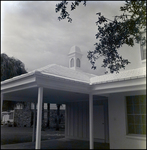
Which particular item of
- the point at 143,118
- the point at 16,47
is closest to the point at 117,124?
the point at 143,118

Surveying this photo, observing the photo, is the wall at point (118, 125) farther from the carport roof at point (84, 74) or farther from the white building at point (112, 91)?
the carport roof at point (84, 74)

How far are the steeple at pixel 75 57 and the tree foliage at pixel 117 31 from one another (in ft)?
5.25

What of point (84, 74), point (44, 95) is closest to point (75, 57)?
point (84, 74)

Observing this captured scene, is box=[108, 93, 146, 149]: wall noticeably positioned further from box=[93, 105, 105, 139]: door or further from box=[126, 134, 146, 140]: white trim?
box=[93, 105, 105, 139]: door

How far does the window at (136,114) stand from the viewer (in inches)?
300

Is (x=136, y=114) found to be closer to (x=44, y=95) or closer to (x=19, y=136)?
(x=44, y=95)

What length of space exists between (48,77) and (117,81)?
8.10 feet

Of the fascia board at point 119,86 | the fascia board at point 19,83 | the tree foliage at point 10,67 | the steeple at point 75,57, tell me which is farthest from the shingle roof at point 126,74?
the tree foliage at point 10,67

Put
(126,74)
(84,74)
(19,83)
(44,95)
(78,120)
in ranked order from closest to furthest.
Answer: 1. (19,83)
2. (126,74)
3. (44,95)
4. (84,74)
5. (78,120)

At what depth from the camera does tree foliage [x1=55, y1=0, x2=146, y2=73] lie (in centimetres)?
719

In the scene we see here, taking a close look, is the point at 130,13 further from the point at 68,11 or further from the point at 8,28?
the point at 8,28

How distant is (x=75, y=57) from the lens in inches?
405

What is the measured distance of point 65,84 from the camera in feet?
23.5

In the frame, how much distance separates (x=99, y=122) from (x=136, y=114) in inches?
119
